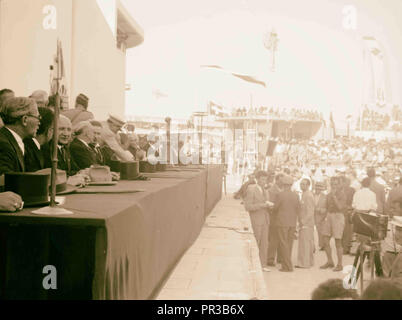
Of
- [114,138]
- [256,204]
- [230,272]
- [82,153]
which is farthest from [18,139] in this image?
[256,204]

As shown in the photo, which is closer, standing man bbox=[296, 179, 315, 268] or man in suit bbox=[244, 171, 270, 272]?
man in suit bbox=[244, 171, 270, 272]

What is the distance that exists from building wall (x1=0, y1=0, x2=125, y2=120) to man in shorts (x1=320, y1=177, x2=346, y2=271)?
17.7 feet

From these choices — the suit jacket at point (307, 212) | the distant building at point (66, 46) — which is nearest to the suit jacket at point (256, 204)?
the suit jacket at point (307, 212)

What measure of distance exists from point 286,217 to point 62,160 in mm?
6874

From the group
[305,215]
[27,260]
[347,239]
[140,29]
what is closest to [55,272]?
[27,260]

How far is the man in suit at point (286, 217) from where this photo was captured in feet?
33.1

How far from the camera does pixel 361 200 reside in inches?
403

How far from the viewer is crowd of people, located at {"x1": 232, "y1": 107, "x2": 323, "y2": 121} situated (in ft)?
121

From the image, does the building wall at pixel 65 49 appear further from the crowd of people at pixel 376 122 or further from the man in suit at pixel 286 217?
the crowd of people at pixel 376 122

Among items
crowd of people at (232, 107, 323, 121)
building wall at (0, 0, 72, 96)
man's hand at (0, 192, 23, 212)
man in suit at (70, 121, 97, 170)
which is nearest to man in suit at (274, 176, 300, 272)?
building wall at (0, 0, 72, 96)

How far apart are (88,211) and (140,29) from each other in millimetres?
19404

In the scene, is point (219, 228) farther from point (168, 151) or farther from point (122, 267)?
point (122, 267)

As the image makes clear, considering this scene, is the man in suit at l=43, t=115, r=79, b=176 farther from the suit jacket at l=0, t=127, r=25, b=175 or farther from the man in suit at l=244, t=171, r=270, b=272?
the man in suit at l=244, t=171, r=270, b=272
